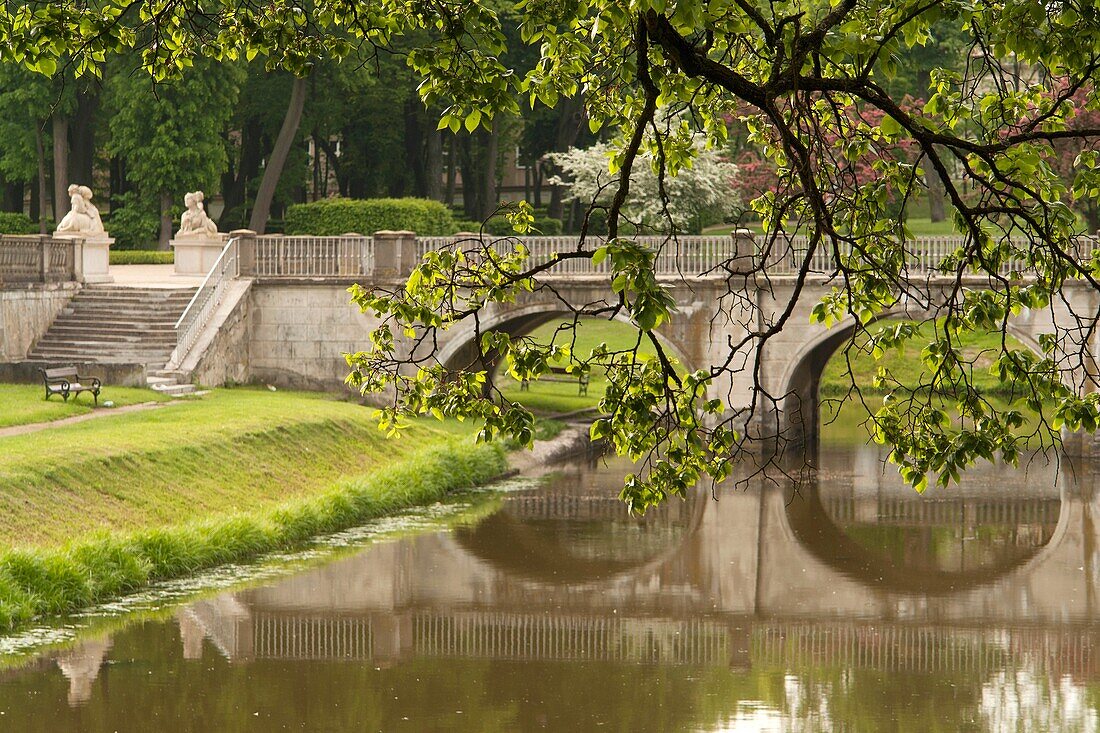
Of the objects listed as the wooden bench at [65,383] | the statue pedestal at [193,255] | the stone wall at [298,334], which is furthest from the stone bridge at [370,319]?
the statue pedestal at [193,255]

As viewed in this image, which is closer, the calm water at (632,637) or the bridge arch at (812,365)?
the calm water at (632,637)

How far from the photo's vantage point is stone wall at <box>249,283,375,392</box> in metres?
32.5

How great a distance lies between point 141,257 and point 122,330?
14718 mm

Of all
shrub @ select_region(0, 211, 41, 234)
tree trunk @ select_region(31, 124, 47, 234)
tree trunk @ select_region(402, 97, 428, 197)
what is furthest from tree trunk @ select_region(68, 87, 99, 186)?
tree trunk @ select_region(402, 97, 428, 197)

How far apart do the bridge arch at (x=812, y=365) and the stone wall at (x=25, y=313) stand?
1404cm

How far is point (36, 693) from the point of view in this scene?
1391cm

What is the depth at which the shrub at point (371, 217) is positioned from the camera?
4141 cm

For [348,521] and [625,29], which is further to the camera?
[348,521]

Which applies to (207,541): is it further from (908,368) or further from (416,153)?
(416,153)

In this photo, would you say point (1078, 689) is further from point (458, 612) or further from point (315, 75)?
point (315, 75)

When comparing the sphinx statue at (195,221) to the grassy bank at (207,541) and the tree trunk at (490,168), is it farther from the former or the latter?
the grassy bank at (207,541)

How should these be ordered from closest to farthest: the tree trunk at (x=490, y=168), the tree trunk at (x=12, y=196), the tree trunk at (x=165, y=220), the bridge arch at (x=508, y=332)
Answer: the bridge arch at (x=508, y=332)
the tree trunk at (x=165, y=220)
the tree trunk at (x=490, y=168)
the tree trunk at (x=12, y=196)

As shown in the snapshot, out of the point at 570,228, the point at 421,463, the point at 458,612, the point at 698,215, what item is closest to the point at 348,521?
the point at 421,463

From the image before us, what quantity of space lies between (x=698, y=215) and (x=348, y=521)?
25005mm
